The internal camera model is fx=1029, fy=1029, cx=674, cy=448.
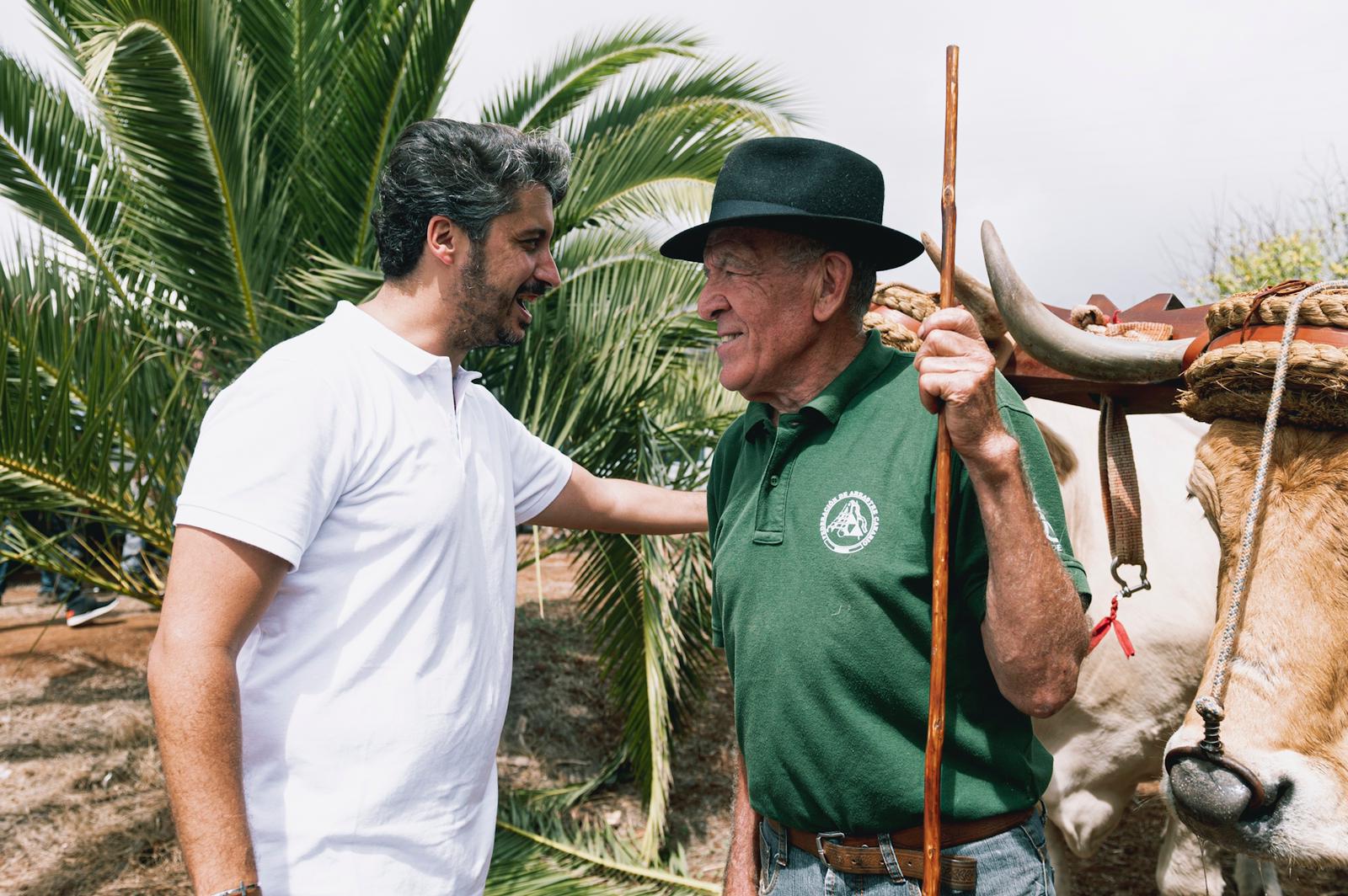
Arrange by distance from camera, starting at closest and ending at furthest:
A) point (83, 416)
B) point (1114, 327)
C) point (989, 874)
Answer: point (989, 874), point (1114, 327), point (83, 416)

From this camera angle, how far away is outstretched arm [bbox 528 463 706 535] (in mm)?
2738

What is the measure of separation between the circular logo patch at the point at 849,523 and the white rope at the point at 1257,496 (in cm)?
74

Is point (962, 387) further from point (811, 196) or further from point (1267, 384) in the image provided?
point (1267, 384)

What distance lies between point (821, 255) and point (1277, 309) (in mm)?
961

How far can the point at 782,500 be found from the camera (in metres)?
1.96

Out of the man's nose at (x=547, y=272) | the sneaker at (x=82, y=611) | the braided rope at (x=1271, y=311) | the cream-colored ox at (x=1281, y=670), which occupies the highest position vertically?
the man's nose at (x=547, y=272)

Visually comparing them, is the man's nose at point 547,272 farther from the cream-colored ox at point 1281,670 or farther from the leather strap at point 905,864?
the leather strap at point 905,864

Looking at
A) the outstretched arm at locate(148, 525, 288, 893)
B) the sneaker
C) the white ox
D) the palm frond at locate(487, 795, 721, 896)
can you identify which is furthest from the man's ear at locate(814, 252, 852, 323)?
Result: the sneaker

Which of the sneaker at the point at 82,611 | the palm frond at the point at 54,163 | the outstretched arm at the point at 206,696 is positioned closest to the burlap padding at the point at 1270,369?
the outstretched arm at the point at 206,696

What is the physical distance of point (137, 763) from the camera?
19.6ft

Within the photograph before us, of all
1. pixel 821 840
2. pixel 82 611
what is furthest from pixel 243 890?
pixel 82 611

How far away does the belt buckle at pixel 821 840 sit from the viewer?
182cm

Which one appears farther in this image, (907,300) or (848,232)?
(907,300)

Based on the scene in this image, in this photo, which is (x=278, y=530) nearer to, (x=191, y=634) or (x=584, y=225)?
(x=191, y=634)
